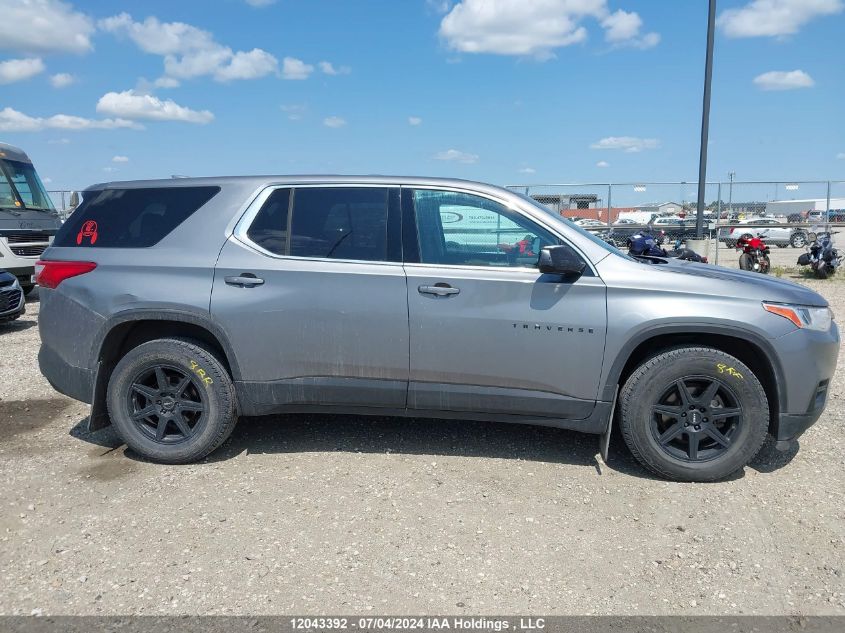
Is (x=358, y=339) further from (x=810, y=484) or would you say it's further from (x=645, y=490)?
(x=810, y=484)

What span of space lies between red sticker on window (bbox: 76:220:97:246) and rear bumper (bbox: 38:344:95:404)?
2.52 feet

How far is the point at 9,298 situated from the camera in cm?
879

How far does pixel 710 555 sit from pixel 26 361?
7.02 metres

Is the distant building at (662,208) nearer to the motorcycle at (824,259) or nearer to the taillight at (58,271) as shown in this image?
the motorcycle at (824,259)

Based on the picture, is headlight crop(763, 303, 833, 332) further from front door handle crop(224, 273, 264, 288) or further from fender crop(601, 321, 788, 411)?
front door handle crop(224, 273, 264, 288)

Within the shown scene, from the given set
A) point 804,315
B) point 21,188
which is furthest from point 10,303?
point 804,315

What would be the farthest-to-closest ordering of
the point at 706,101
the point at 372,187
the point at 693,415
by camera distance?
the point at 706,101
the point at 372,187
the point at 693,415

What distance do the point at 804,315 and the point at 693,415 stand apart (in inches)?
33.8

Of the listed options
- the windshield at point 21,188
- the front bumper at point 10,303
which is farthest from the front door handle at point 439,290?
the windshield at point 21,188

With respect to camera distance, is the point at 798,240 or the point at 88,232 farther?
the point at 798,240

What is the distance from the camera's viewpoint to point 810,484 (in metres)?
4.06

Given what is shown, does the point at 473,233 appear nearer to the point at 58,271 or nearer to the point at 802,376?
the point at 802,376

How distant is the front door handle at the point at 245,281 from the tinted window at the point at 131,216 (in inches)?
22.7

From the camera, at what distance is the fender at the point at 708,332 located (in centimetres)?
383
